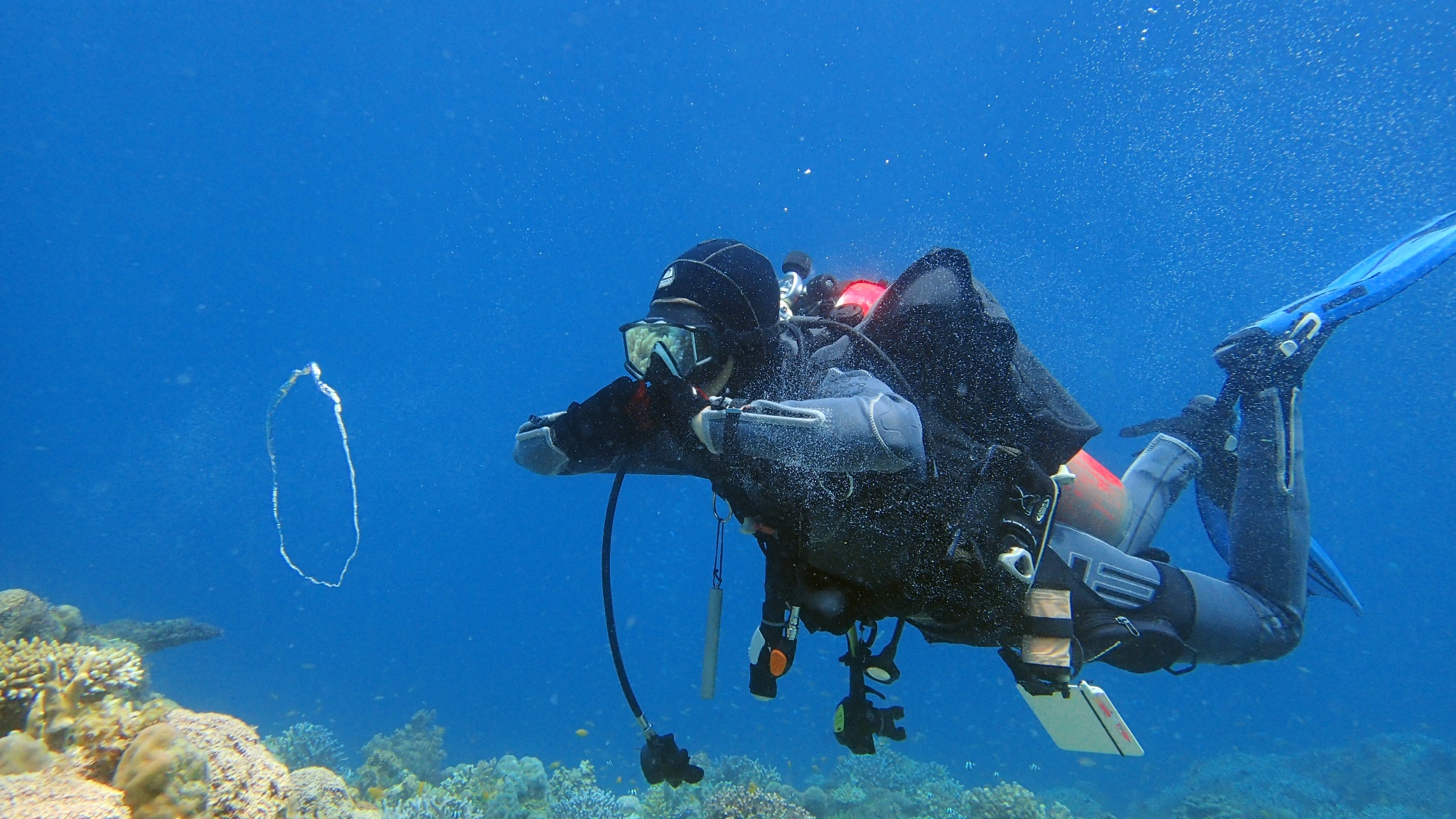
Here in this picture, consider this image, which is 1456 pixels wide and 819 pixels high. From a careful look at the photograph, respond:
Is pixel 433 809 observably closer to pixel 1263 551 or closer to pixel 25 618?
pixel 25 618

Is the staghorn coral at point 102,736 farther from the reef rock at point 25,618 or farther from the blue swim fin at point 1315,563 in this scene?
the blue swim fin at point 1315,563

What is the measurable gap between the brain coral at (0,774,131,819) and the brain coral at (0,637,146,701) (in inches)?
35.6

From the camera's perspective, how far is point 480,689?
44562 millimetres

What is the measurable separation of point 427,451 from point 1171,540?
5552 centimetres

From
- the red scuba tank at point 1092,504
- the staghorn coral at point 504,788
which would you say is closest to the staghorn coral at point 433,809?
the staghorn coral at point 504,788

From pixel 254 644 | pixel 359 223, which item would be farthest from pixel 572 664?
pixel 359 223

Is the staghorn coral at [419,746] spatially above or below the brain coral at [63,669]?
above

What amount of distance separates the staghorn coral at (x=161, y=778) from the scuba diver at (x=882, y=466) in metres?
1.85

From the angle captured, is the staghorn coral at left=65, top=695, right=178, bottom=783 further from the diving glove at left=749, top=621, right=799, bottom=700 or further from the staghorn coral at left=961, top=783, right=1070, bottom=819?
the staghorn coral at left=961, top=783, right=1070, bottom=819

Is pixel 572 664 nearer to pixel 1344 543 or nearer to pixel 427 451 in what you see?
pixel 427 451

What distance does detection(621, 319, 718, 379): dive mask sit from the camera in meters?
2.72

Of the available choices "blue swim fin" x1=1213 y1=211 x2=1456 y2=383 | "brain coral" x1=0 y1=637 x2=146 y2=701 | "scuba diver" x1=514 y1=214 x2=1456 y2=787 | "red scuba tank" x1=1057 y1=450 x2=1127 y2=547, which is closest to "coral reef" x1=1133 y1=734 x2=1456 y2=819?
"blue swim fin" x1=1213 y1=211 x2=1456 y2=383

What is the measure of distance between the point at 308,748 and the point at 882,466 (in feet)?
45.2

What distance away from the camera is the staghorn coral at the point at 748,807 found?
734cm
